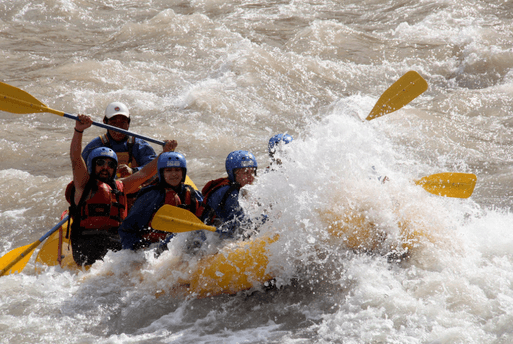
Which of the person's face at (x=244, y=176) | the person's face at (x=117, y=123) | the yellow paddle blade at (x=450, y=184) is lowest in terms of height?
the yellow paddle blade at (x=450, y=184)

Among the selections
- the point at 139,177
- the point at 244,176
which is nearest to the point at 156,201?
the point at 139,177

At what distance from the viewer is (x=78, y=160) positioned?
12.0ft

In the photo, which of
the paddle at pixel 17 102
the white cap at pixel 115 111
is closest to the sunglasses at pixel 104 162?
the paddle at pixel 17 102

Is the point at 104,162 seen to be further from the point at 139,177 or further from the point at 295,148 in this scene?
the point at 295,148

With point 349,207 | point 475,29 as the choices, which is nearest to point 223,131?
point 349,207

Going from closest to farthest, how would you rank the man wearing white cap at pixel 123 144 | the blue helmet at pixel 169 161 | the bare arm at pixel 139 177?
the blue helmet at pixel 169 161
the bare arm at pixel 139 177
the man wearing white cap at pixel 123 144

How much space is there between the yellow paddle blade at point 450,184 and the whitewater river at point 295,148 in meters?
0.12

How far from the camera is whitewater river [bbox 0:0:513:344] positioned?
3314mm

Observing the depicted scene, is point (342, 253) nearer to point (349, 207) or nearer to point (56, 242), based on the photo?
point (349, 207)

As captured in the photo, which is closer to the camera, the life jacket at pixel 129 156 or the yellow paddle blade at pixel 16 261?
the yellow paddle blade at pixel 16 261

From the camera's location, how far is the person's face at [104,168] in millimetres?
→ 3812

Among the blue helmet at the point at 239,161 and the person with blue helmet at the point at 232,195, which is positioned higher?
the blue helmet at the point at 239,161

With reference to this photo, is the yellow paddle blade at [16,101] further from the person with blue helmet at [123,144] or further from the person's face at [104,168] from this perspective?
the person's face at [104,168]

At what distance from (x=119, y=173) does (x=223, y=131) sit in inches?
151
